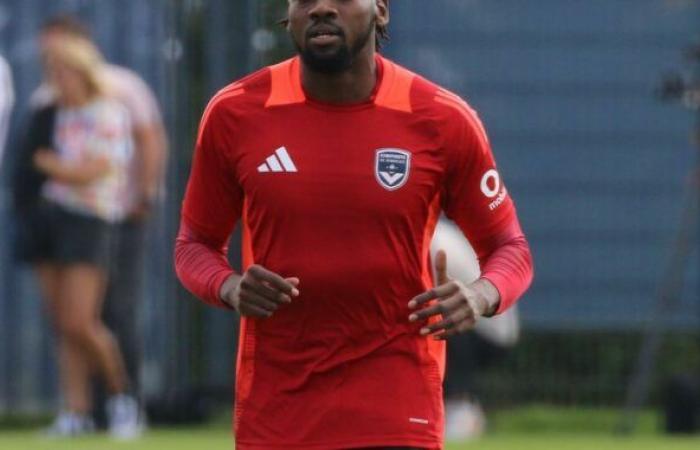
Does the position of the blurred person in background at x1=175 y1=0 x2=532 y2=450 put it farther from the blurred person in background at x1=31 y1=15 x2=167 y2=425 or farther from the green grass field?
the blurred person in background at x1=31 y1=15 x2=167 y2=425

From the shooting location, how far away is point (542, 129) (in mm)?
12906

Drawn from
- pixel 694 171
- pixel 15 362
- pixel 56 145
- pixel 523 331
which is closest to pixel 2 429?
pixel 15 362

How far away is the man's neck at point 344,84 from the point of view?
5.26 metres

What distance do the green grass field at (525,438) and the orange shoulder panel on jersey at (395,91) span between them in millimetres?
5734

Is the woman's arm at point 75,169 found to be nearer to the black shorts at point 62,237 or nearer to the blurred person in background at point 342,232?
the black shorts at point 62,237

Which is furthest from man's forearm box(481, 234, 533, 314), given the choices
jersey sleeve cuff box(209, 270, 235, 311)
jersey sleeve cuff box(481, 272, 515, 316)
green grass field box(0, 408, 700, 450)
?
green grass field box(0, 408, 700, 450)

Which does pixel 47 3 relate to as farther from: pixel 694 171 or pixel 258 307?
pixel 258 307

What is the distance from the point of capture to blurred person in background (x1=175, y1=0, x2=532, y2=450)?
5.17m

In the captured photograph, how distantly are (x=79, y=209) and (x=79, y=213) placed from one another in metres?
0.03

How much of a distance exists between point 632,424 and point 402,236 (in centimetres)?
720

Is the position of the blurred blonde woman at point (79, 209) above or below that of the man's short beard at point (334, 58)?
below

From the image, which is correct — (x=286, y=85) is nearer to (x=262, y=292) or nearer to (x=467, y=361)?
(x=262, y=292)

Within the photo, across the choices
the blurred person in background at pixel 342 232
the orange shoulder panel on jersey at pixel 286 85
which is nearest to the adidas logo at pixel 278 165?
the blurred person in background at pixel 342 232

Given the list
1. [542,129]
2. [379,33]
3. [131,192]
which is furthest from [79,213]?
[379,33]
